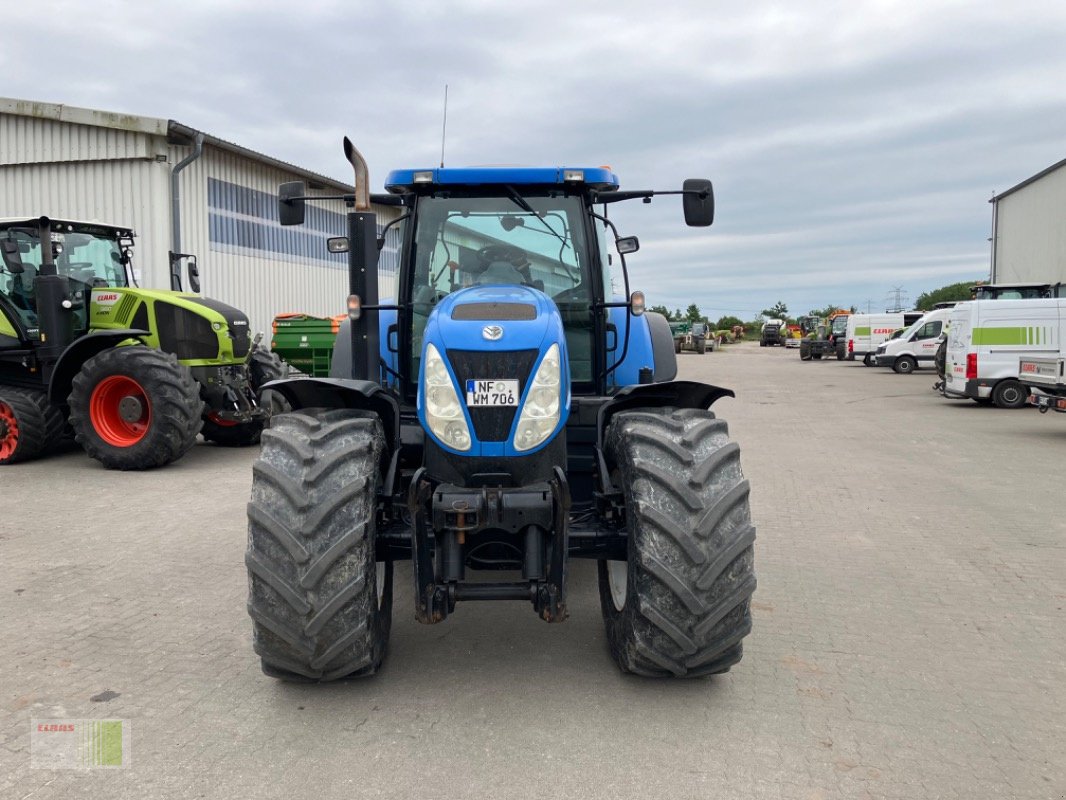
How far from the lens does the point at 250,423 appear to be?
36.9 feet

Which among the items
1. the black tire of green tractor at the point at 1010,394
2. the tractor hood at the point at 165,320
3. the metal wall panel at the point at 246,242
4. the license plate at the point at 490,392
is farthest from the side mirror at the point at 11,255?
the black tire of green tractor at the point at 1010,394

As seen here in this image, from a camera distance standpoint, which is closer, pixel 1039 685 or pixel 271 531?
pixel 271 531

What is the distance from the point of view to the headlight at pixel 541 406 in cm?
378

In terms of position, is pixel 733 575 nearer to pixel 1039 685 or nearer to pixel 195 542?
pixel 1039 685

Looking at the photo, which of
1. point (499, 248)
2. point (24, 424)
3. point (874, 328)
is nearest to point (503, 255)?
point (499, 248)

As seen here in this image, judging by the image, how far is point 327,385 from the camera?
3.98 meters

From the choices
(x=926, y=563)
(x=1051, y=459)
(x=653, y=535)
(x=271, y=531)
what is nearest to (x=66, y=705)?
(x=271, y=531)

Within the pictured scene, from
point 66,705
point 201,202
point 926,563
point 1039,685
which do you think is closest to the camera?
point 66,705

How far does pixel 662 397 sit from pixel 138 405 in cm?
726

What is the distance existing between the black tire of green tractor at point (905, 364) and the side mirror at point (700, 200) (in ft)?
85.8

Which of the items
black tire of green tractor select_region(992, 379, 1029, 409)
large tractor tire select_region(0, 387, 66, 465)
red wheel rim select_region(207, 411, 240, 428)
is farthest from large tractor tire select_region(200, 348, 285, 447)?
black tire of green tractor select_region(992, 379, 1029, 409)

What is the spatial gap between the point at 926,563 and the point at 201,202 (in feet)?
47.6

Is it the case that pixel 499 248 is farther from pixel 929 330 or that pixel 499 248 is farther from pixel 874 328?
pixel 874 328

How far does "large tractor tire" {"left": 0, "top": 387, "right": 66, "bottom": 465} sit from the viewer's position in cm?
973
